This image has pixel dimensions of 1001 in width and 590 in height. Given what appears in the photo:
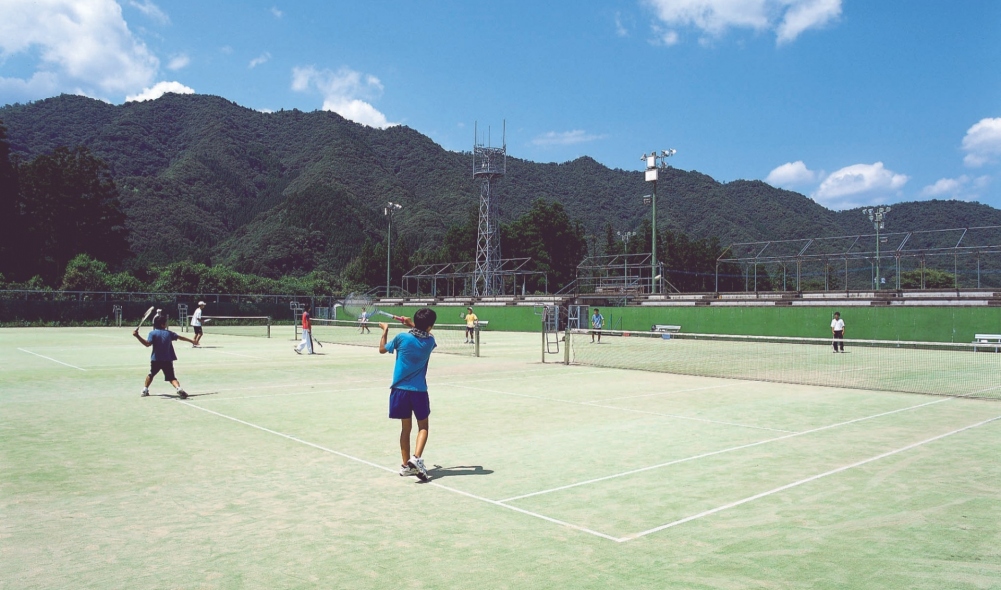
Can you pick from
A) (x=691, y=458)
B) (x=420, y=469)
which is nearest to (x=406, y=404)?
(x=420, y=469)

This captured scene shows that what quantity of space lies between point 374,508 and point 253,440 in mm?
4227

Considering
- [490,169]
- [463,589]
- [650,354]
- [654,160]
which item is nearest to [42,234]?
[490,169]

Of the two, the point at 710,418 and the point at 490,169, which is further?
the point at 490,169

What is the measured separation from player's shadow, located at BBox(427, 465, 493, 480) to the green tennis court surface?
55mm

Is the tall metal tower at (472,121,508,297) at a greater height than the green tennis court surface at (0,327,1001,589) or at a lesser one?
greater

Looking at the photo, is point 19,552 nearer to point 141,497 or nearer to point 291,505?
point 141,497

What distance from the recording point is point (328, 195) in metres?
157

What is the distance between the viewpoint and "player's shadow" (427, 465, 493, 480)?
8.26m

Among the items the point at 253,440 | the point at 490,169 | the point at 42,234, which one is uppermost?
the point at 490,169

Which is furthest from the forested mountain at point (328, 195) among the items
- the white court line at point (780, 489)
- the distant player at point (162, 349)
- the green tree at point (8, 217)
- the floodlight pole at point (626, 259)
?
the white court line at point (780, 489)

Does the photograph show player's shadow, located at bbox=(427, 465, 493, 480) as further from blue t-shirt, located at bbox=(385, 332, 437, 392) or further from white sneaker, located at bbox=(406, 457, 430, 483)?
blue t-shirt, located at bbox=(385, 332, 437, 392)

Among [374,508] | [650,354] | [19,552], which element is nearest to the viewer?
[19,552]

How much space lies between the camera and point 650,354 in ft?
94.1

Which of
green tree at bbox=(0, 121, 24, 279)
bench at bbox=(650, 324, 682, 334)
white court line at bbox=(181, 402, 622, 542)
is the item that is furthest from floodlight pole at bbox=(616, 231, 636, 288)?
green tree at bbox=(0, 121, 24, 279)
